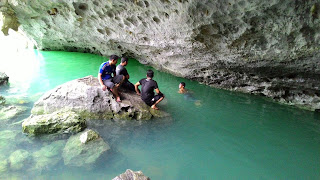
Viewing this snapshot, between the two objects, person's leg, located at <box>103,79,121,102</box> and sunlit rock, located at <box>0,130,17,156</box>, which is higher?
person's leg, located at <box>103,79,121,102</box>

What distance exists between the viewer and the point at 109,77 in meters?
6.30

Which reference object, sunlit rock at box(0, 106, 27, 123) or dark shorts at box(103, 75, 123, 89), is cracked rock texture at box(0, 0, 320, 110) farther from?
sunlit rock at box(0, 106, 27, 123)

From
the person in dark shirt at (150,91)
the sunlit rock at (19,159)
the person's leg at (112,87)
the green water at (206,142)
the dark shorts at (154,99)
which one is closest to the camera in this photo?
the sunlit rock at (19,159)

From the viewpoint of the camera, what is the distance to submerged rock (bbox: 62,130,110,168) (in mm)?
4219

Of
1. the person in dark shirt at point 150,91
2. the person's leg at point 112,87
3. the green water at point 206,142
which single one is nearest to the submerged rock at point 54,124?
the green water at point 206,142

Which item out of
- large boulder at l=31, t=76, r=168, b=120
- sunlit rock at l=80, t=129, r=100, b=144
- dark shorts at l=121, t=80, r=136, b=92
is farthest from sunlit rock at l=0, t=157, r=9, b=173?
dark shorts at l=121, t=80, r=136, b=92

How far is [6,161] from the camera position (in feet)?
13.7

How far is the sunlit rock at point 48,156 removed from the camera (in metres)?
4.10

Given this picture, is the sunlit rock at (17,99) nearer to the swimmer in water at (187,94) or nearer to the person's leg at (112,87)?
the person's leg at (112,87)

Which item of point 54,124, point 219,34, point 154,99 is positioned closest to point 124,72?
point 154,99

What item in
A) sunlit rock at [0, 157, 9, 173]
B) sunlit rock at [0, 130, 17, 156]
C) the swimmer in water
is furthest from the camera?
the swimmer in water

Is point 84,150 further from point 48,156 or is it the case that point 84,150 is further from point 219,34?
point 219,34

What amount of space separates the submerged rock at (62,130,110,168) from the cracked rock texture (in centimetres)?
404

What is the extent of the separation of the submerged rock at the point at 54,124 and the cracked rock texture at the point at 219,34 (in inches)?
156
